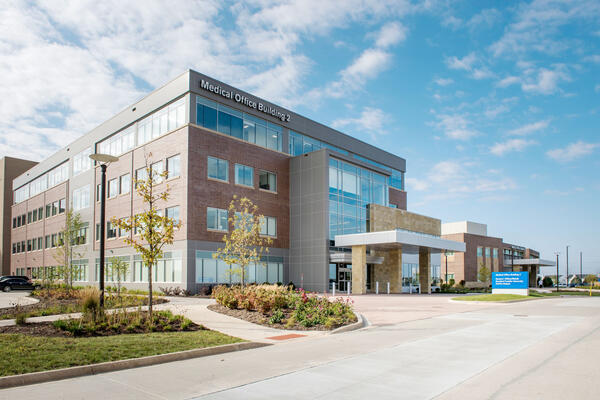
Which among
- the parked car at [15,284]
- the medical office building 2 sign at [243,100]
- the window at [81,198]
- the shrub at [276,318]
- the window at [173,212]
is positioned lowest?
the parked car at [15,284]

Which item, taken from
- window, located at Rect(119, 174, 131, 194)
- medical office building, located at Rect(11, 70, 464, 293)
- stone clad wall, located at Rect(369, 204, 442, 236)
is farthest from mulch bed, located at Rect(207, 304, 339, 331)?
stone clad wall, located at Rect(369, 204, 442, 236)

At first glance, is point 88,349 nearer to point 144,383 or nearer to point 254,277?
point 144,383

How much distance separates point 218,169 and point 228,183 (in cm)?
144

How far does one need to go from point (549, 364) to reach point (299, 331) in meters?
7.71

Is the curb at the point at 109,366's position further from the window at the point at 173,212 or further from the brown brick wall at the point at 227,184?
the window at the point at 173,212

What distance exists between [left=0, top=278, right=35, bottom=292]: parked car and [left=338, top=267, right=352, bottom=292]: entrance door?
3107 centimetres

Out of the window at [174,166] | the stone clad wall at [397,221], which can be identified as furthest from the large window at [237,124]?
the stone clad wall at [397,221]

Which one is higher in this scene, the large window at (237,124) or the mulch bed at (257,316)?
the large window at (237,124)

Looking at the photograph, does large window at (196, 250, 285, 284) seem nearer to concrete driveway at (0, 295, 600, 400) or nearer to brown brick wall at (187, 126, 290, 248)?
brown brick wall at (187, 126, 290, 248)

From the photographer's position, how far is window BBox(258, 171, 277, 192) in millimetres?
42834

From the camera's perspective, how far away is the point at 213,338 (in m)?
12.5

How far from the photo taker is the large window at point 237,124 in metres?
38.6

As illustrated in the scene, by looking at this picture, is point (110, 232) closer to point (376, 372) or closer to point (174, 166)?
point (174, 166)

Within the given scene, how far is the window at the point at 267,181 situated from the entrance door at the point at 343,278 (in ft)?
32.6
